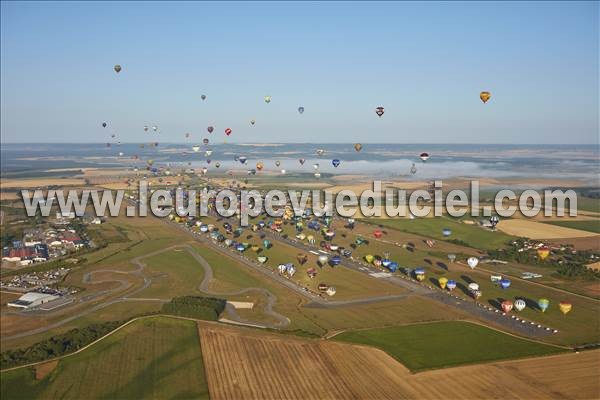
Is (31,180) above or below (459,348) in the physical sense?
above

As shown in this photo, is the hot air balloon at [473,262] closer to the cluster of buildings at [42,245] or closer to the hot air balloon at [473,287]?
the hot air balloon at [473,287]

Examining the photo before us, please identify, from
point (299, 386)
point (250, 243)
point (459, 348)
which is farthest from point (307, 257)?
point (299, 386)

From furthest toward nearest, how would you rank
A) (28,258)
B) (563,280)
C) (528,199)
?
(528,199) < (28,258) < (563,280)

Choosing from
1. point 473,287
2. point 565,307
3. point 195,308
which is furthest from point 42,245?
point 565,307

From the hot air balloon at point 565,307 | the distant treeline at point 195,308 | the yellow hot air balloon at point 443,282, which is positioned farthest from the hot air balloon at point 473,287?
the distant treeline at point 195,308

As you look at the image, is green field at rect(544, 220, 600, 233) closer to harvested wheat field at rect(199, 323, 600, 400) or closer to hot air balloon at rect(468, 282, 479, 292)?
hot air balloon at rect(468, 282, 479, 292)

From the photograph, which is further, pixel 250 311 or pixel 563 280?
pixel 563 280

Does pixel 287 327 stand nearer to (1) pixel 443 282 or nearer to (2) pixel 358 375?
(2) pixel 358 375

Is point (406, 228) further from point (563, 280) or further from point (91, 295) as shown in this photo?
point (91, 295)
